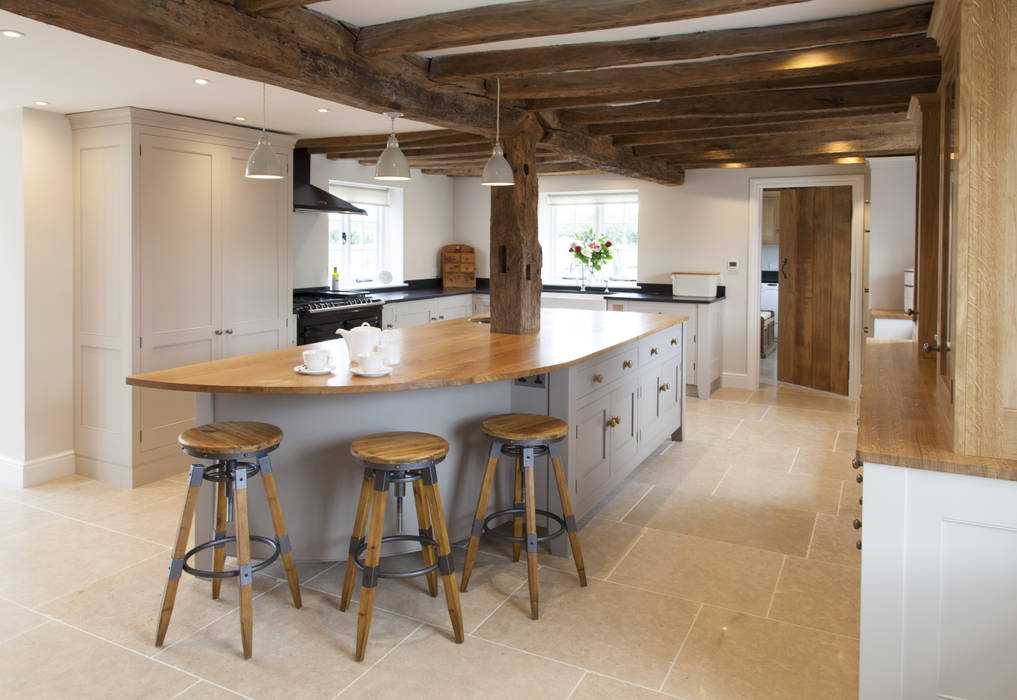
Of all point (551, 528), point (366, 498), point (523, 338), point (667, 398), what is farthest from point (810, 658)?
point (667, 398)

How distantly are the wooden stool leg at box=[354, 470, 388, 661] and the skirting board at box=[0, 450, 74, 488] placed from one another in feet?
9.78

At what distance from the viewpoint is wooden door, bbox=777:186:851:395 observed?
739 cm

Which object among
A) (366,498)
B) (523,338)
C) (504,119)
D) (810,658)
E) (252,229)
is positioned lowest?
(810,658)

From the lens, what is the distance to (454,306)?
311 inches

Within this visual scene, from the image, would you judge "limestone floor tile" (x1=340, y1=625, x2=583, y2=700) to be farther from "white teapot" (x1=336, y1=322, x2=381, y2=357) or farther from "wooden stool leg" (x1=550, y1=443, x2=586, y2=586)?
"white teapot" (x1=336, y1=322, x2=381, y2=357)

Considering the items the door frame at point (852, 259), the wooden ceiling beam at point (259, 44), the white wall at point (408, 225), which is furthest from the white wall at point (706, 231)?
the wooden ceiling beam at point (259, 44)

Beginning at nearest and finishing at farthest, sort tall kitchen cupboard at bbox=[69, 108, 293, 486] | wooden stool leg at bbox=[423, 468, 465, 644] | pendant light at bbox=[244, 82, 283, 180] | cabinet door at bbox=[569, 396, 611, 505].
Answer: wooden stool leg at bbox=[423, 468, 465, 644], pendant light at bbox=[244, 82, 283, 180], cabinet door at bbox=[569, 396, 611, 505], tall kitchen cupboard at bbox=[69, 108, 293, 486]

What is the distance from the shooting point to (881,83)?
4066 mm

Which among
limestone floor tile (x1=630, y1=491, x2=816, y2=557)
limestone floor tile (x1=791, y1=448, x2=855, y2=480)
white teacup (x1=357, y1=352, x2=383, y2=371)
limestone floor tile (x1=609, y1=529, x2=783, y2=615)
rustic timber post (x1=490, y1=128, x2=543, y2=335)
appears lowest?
limestone floor tile (x1=609, y1=529, x2=783, y2=615)

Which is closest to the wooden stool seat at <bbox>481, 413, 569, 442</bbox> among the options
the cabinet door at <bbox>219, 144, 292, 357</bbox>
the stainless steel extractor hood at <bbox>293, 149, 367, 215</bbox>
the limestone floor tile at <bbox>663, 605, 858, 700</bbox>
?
the limestone floor tile at <bbox>663, 605, 858, 700</bbox>

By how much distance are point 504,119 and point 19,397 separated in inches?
128

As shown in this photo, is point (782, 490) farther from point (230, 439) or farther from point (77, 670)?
point (77, 670)

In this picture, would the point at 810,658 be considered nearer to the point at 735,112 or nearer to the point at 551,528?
the point at 551,528

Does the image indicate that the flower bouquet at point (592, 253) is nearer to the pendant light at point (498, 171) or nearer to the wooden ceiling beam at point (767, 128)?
the wooden ceiling beam at point (767, 128)
